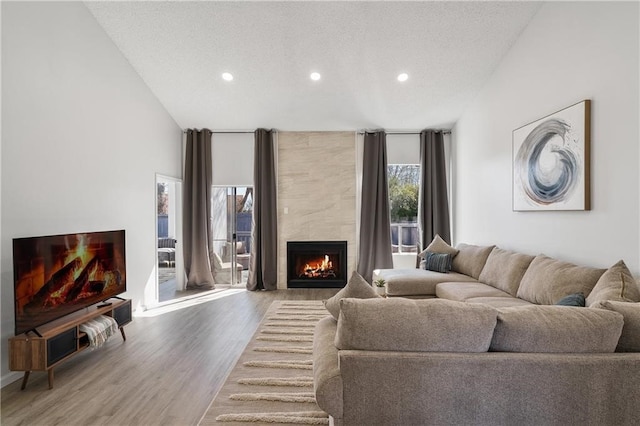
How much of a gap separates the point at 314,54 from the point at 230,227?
11.0 feet

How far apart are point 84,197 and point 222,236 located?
2910 mm

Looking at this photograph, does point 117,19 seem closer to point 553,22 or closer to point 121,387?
point 121,387

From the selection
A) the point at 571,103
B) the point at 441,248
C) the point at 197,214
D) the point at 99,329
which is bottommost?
the point at 99,329

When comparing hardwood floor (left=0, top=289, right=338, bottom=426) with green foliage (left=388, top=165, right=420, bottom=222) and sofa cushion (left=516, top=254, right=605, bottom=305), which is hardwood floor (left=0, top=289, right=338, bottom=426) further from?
green foliage (left=388, top=165, right=420, bottom=222)

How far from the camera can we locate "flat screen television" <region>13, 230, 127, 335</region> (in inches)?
106

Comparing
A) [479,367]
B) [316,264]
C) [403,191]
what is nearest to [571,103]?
[479,367]

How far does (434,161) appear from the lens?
636 cm

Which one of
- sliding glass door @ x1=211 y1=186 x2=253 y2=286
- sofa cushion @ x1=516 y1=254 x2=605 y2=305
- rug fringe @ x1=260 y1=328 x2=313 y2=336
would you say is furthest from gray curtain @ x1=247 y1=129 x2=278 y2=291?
sofa cushion @ x1=516 y1=254 x2=605 y2=305

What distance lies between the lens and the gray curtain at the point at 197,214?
629 cm

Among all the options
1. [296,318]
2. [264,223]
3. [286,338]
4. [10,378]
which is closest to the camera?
[10,378]

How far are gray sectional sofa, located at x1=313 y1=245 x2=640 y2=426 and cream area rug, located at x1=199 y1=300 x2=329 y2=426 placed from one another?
79 centimetres

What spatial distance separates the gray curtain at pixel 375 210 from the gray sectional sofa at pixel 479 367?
462 centimetres

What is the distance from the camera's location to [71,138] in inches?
141

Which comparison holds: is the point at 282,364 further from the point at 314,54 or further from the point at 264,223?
the point at 314,54
